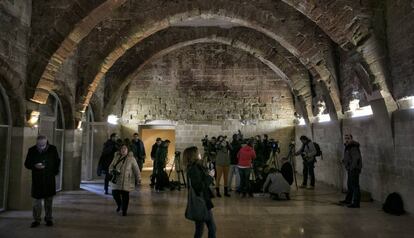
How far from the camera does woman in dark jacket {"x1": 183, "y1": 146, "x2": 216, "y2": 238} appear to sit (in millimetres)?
3629

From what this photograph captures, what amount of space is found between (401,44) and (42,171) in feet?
21.3

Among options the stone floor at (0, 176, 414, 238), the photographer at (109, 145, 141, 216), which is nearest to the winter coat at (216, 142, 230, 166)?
the stone floor at (0, 176, 414, 238)

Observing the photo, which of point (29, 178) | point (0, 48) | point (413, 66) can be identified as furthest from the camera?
point (29, 178)

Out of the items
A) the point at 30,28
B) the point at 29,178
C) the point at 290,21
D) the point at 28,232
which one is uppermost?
the point at 290,21

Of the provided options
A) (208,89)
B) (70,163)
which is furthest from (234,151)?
(208,89)

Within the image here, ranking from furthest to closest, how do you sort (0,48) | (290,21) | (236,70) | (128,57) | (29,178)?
1. (236,70)
2. (128,57)
3. (290,21)
4. (29,178)
5. (0,48)

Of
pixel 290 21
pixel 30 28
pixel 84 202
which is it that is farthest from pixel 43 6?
pixel 290 21

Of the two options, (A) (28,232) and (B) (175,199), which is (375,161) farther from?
(A) (28,232)

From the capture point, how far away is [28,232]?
4730 mm

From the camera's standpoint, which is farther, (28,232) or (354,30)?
(354,30)

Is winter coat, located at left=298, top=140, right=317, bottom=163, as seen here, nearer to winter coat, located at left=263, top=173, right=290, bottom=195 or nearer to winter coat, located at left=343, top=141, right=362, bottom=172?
winter coat, located at left=263, top=173, right=290, bottom=195

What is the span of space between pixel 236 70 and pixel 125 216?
29.6 ft

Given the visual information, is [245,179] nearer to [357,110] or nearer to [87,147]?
[357,110]

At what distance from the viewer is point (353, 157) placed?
6.64 metres
